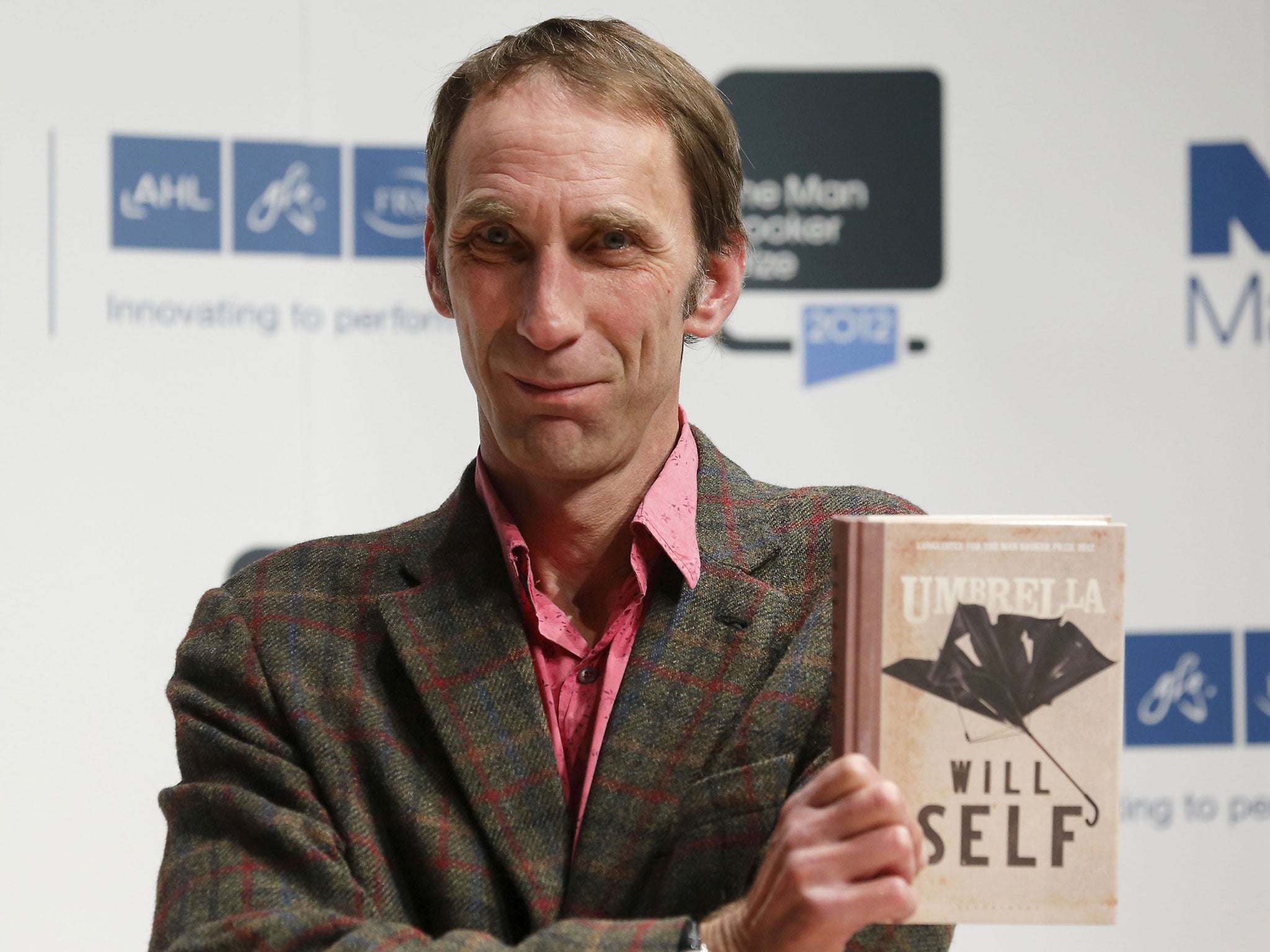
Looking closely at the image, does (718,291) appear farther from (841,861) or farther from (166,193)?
(166,193)

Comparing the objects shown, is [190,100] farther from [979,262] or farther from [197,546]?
[979,262]

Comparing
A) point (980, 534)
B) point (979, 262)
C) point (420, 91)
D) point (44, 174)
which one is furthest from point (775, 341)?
point (980, 534)

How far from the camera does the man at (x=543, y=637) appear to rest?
1.40 meters

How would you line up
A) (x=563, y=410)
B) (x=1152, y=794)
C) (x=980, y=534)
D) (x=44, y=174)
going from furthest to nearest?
(x=1152, y=794) → (x=44, y=174) → (x=563, y=410) → (x=980, y=534)

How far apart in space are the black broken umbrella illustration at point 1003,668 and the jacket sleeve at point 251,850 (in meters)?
0.33

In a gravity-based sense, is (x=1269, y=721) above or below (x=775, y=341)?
below

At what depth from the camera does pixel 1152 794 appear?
10.5 feet

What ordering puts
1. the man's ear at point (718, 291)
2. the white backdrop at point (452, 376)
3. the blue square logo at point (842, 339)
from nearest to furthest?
1. the man's ear at point (718, 291)
2. the white backdrop at point (452, 376)
3. the blue square logo at point (842, 339)

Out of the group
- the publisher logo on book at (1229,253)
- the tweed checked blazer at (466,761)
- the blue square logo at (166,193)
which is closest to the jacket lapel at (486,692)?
the tweed checked blazer at (466,761)

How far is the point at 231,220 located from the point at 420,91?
52 centimetres

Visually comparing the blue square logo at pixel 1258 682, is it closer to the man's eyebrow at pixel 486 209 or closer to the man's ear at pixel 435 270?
the man's ear at pixel 435 270

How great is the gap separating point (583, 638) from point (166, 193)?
1957mm

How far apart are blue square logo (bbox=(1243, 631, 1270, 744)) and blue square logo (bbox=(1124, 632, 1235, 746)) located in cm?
4

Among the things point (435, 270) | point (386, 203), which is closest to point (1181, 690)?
point (386, 203)
